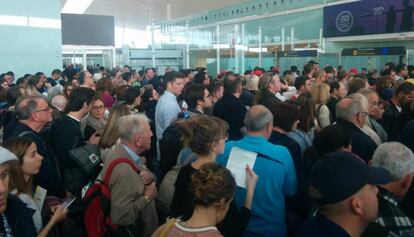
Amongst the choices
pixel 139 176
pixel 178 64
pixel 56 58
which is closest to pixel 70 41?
pixel 56 58

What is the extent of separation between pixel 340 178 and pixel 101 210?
175cm

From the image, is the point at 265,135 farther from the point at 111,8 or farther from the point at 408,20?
the point at 111,8

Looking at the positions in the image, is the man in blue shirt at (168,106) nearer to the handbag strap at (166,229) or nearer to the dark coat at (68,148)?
the dark coat at (68,148)

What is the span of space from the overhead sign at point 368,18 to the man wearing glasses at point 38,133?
14.7 meters

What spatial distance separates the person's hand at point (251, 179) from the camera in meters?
2.76

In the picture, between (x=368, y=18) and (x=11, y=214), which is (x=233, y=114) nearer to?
(x=11, y=214)

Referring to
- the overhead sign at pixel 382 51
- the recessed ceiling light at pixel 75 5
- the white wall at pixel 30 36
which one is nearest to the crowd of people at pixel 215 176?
the overhead sign at pixel 382 51

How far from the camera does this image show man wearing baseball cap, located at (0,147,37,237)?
90.0 inches

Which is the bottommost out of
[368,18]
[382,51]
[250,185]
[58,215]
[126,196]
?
[58,215]

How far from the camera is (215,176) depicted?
216cm

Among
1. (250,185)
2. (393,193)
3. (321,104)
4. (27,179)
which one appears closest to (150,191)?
(250,185)

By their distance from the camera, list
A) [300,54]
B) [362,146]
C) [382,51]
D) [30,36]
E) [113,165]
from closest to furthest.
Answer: [113,165], [362,146], [382,51], [30,36], [300,54]

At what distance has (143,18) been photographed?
1884 inches

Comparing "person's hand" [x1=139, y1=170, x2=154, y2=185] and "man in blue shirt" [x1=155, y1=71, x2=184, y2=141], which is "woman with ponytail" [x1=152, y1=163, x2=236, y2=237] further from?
"man in blue shirt" [x1=155, y1=71, x2=184, y2=141]
